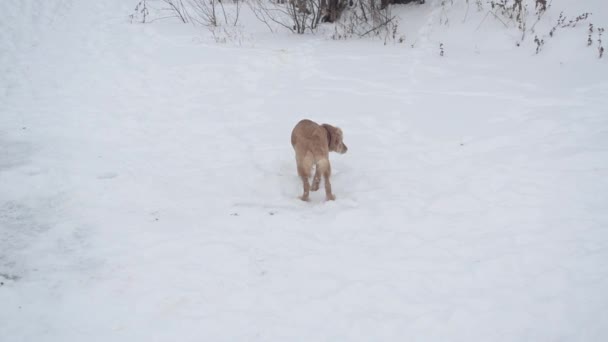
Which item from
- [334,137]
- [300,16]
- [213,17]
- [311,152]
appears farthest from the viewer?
[213,17]

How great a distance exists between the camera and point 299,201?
4.23 metres

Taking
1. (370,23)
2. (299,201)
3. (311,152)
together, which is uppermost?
(370,23)

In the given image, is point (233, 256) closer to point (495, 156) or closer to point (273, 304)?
point (273, 304)

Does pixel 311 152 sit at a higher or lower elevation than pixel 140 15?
lower

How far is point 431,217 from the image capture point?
12.5ft

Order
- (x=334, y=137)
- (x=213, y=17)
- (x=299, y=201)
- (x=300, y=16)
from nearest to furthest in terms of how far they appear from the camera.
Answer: (x=299, y=201) < (x=334, y=137) < (x=300, y=16) < (x=213, y=17)

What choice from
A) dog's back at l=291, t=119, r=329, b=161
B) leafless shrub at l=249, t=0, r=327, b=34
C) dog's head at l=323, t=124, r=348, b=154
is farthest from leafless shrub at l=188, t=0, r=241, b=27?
dog's back at l=291, t=119, r=329, b=161

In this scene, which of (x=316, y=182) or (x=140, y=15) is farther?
(x=140, y=15)

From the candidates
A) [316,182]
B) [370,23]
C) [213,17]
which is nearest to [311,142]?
[316,182]

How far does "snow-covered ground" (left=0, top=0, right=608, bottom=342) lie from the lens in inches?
105

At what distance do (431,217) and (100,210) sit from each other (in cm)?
296

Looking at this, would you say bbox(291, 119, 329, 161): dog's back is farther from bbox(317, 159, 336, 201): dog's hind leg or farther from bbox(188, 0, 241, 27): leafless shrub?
bbox(188, 0, 241, 27): leafless shrub

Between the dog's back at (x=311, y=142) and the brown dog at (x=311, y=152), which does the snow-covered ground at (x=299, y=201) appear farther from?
the dog's back at (x=311, y=142)

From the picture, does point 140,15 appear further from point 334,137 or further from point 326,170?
point 326,170
